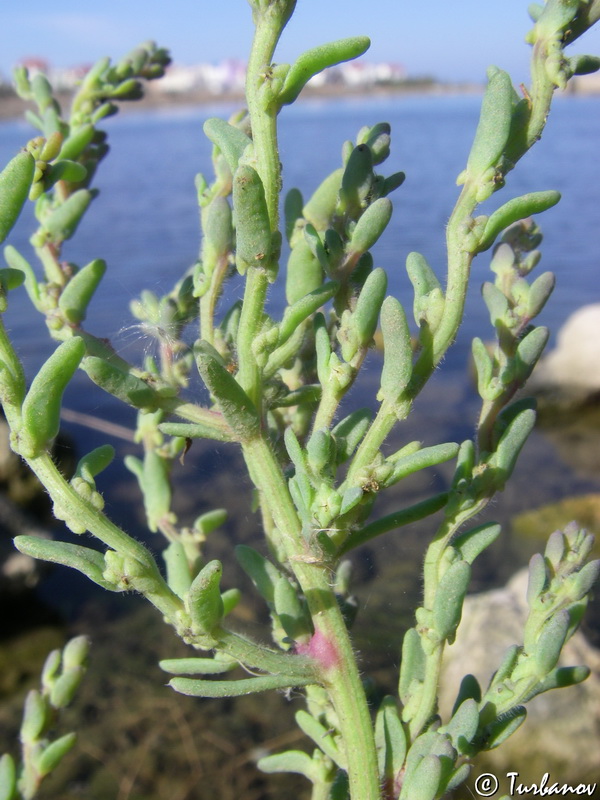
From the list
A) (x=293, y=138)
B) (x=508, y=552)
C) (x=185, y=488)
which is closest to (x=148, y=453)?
(x=508, y=552)

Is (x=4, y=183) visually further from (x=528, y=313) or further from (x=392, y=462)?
(x=528, y=313)

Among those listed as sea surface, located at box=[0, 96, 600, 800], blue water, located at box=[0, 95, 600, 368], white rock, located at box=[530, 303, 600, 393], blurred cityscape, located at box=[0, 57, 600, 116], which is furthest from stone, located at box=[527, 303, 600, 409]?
blurred cityscape, located at box=[0, 57, 600, 116]

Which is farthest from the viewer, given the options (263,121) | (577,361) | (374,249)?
(374,249)

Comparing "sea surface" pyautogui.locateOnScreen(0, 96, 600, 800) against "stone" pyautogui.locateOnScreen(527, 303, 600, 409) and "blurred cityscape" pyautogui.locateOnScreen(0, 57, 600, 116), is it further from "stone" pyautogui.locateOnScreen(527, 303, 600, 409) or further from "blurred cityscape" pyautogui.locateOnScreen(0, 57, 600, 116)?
"blurred cityscape" pyautogui.locateOnScreen(0, 57, 600, 116)

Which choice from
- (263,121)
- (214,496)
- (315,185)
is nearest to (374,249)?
(315,185)

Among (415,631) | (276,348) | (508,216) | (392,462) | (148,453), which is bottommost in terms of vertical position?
(415,631)

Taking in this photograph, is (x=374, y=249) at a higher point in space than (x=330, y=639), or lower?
lower

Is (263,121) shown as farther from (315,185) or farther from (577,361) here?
(315,185)

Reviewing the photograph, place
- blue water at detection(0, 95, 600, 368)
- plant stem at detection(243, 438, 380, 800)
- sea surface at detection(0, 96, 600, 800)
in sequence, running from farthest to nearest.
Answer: blue water at detection(0, 95, 600, 368) → sea surface at detection(0, 96, 600, 800) → plant stem at detection(243, 438, 380, 800)
